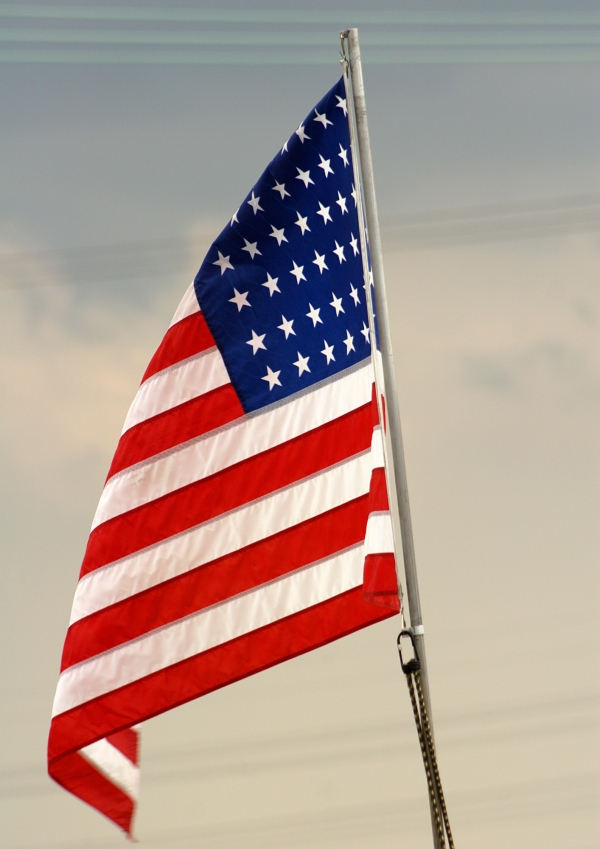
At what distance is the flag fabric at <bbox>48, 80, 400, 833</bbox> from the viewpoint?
18.6 feet

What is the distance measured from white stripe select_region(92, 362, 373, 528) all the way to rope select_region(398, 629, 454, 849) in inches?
53.9

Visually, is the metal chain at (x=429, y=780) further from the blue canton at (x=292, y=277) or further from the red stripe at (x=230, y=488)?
the blue canton at (x=292, y=277)

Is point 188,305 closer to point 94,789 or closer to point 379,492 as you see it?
point 379,492

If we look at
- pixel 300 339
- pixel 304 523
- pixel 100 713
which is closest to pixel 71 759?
pixel 100 713

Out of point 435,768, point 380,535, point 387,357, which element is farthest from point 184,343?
point 435,768

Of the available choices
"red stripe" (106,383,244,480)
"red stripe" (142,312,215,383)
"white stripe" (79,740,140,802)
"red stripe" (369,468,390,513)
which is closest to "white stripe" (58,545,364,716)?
"white stripe" (79,740,140,802)

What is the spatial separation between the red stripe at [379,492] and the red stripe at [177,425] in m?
1.14

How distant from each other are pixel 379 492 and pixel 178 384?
156 centimetres

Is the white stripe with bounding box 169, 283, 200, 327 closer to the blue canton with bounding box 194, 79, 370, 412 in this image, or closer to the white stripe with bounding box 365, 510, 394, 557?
the blue canton with bounding box 194, 79, 370, 412

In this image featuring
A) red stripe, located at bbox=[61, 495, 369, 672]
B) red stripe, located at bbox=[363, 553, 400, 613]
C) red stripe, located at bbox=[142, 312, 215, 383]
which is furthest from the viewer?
red stripe, located at bbox=[142, 312, 215, 383]

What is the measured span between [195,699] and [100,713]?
50 centimetres

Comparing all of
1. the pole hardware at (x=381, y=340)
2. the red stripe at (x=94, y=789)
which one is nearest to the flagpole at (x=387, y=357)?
the pole hardware at (x=381, y=340)

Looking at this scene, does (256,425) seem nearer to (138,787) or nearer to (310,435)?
(310,435)

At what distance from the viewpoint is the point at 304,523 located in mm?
5750
